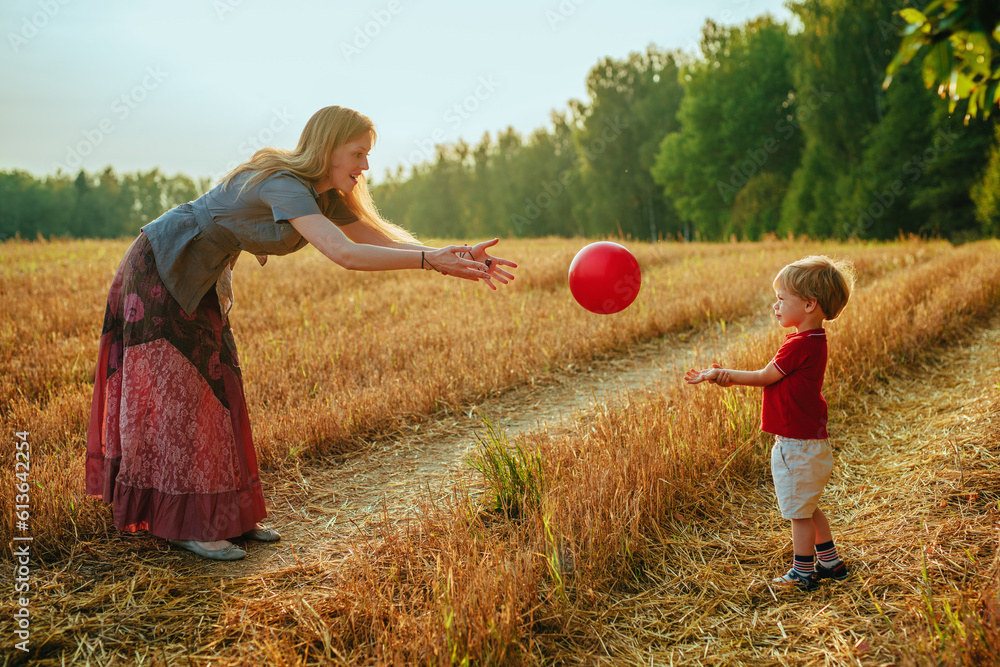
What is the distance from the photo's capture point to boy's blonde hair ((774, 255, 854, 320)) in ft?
9.86

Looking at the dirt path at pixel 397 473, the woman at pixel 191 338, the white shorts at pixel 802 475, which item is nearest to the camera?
the white shorts at pixel 802 475

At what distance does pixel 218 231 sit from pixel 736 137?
141ft

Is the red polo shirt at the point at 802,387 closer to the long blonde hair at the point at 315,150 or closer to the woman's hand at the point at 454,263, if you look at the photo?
the woman's hand at the point at 454,263

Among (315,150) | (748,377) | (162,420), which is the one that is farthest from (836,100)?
(162,420)

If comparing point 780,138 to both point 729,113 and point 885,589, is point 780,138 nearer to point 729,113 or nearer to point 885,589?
point 729,113

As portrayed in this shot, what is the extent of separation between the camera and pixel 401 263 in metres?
3.30

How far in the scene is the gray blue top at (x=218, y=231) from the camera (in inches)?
132

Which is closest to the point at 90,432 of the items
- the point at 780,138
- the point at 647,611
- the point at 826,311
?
the point at 647,611

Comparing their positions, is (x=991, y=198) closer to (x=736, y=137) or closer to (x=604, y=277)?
(x=736, y=137)

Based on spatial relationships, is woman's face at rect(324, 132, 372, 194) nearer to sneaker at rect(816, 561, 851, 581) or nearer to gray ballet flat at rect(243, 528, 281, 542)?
gray ballet flat at rect(243, 528, 281, 542)

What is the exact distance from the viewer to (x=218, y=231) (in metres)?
3.48

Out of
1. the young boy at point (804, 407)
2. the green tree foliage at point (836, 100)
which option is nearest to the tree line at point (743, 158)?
the green tree foliage at point (836, 100)

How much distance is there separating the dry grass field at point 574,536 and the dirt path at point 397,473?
14 cm

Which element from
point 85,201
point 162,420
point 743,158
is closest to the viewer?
point 162,420
